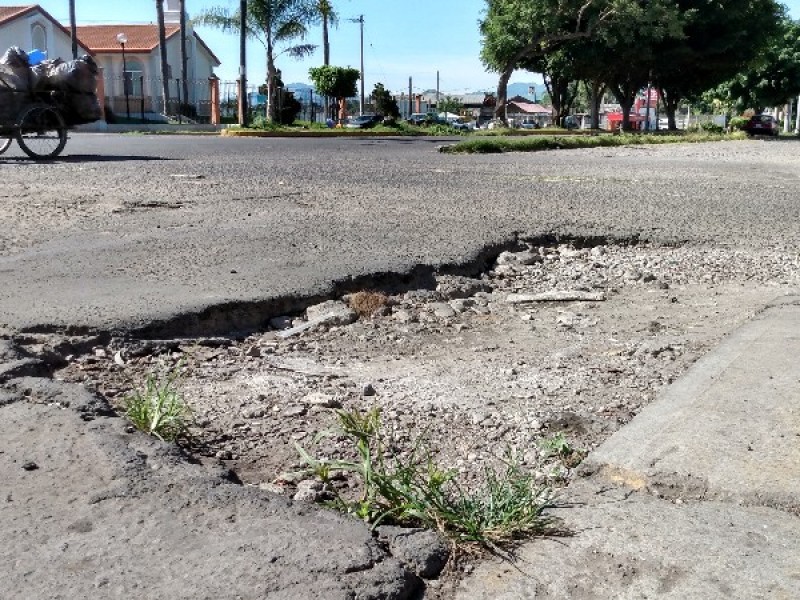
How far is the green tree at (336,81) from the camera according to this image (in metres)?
43.8

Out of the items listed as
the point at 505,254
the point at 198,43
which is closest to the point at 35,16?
the point at 198,43

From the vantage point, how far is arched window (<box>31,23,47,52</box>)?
52.3 meters

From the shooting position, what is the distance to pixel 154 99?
50.0 m

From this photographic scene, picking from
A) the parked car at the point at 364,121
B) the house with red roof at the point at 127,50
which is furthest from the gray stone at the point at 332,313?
the house with red roof at the point at 127,50

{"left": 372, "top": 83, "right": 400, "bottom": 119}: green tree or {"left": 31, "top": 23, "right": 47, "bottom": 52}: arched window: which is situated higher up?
{"left": 31, "top": 23, "right": 47, "bottom": 52}: arched window

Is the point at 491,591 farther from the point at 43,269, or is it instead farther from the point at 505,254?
the point at 505,254

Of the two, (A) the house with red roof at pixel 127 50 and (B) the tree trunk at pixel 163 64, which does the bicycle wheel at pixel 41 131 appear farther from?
(A) the house with red roof at pixel 127 50

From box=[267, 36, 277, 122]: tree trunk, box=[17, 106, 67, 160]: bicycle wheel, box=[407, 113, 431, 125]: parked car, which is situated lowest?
box=[407, 113, 431, 125]: parked car

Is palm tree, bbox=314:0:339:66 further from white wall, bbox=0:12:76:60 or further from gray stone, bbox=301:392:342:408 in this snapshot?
gray stone, bbox=301:392:342:408

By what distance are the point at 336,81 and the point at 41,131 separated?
31.8 metres

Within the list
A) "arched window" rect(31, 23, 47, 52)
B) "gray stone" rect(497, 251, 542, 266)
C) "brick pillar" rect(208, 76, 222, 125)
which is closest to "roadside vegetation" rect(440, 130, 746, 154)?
"gray stone" rect(497, 251, 542, 266)

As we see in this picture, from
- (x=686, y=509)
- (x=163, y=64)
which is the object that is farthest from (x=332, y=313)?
(x=163, y=64)

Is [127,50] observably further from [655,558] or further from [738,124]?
[655,558]

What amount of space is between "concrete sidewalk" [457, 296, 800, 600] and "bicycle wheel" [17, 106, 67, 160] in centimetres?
1115
